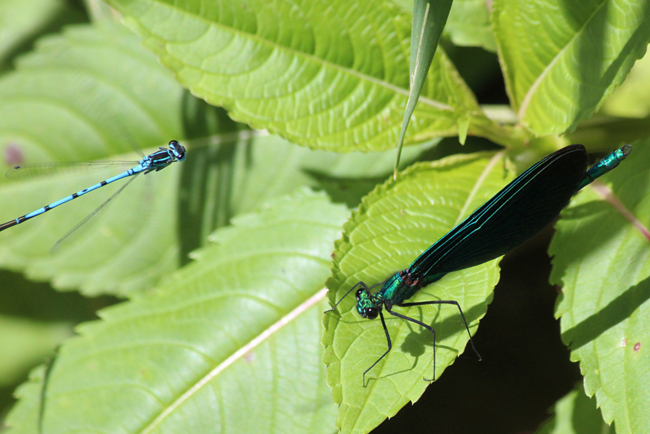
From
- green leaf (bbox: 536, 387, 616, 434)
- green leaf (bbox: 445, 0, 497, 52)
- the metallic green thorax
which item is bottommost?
green leaf (bbox: 536, 387, 616, 434)

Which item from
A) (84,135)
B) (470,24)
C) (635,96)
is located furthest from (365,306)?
(635,96)

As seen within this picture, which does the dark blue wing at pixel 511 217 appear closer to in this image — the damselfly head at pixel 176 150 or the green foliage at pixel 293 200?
the green foliage at pixel 293 200

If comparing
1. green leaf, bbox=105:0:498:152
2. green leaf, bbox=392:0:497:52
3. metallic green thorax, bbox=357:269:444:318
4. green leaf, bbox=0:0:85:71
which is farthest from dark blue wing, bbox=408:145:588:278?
green leaf, bbox=0:0:85:71

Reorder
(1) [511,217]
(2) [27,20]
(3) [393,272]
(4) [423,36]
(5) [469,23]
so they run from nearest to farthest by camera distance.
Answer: (4) [423,36] < (1) [511,217] < (3) [393,272] < (5) [469,23] < (2) [27,20]

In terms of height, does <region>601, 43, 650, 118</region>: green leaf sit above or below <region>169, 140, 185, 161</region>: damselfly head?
below

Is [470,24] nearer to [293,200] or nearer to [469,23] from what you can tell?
[469,23]

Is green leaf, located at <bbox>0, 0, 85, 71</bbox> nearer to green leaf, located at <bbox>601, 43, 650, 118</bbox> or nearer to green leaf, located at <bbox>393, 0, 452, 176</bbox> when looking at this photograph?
green leaf, located at <bbox>393, 0, 452, 176</bbox>

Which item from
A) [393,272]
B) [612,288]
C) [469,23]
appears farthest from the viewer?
[469,23]
